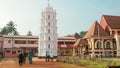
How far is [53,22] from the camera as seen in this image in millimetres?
58219

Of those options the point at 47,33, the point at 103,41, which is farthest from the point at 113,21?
the point at 47,33

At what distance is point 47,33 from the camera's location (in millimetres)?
57406

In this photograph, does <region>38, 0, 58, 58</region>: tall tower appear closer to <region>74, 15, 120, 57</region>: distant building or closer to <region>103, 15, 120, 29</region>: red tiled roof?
<region>74, 15, 120, 57</region>: distant building

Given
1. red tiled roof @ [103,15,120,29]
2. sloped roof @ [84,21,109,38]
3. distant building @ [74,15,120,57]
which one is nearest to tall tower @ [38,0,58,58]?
distant building @ [74,15,120,57]

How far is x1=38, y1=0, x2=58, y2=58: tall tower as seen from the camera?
186 ft

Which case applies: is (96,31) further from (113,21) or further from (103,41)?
(113,21)

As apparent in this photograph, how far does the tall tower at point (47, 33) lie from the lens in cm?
5684

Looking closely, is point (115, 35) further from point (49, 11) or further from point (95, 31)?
point (49, 11)

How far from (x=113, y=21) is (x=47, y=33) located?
54.5 ft

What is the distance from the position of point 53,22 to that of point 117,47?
16.8 meters

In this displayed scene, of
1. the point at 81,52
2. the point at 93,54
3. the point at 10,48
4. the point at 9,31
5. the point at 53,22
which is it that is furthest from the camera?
the point at 9,31

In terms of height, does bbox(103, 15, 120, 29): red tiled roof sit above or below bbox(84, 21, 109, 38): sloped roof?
above

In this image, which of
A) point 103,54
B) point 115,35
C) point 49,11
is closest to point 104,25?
point 115,35

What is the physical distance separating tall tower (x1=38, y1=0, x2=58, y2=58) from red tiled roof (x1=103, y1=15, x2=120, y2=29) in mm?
13147
